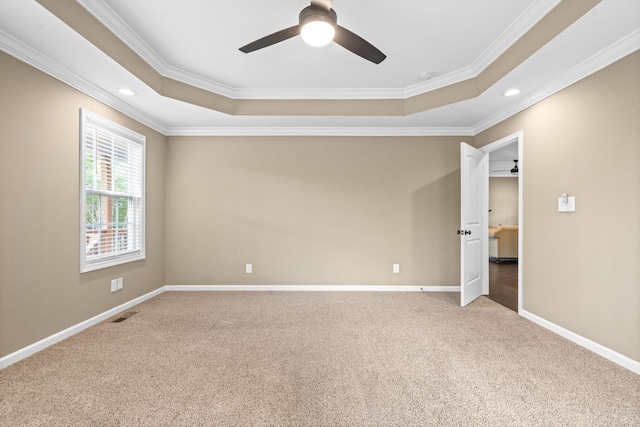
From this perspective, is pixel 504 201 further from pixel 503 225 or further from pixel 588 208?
pixel 588 208

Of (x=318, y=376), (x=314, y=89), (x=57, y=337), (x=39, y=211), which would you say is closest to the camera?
(x=318, y=376)

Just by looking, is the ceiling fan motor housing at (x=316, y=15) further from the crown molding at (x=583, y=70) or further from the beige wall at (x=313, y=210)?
the beige wall at (x=313, y=210)

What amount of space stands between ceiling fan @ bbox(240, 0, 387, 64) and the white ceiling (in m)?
0.37

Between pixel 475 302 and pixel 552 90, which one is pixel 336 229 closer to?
pixel 475 302

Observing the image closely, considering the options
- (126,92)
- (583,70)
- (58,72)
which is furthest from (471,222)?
(58,72)

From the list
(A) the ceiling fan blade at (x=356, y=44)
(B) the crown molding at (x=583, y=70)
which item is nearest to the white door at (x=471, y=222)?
(B) the crown molding at (x=583, y=70)

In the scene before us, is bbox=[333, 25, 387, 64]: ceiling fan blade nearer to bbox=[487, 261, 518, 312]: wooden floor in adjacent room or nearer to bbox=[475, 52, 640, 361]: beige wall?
bbox=[475, 52, 640, 361]: beige wall

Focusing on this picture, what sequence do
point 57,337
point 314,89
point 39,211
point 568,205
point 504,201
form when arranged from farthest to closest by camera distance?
point 504,201 → point 314,89 → point 568,205 → point 57,337 → point 39,211

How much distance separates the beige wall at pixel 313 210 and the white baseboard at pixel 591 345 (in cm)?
131

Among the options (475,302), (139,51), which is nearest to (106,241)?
(139,51)

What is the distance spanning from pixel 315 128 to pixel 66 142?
2.71 meters

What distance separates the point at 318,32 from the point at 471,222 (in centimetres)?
291

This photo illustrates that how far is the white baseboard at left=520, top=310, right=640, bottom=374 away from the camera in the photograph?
1.94m

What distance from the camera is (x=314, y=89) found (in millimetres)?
3342
